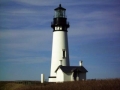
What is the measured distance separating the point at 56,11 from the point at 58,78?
2.13 metres

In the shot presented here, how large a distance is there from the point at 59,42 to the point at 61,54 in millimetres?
391

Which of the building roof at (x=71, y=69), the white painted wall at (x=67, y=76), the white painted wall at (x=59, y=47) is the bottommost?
the white painted wall at (x=67, y=76)

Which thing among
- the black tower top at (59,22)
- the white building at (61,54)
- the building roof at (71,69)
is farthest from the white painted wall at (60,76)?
the black tower top at (59,22)

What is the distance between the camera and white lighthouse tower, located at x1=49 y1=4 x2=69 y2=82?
10.3m

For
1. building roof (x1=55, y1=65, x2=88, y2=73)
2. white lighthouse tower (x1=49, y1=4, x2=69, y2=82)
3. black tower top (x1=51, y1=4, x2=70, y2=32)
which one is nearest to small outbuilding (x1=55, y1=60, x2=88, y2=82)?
building roof (x1=55, y1=65, x2=88, y2=73)

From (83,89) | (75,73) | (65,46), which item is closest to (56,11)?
(65,46)

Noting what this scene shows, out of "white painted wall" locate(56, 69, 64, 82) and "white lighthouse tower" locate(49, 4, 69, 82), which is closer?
"white painted wall" locate(56, 69, 64, 82)

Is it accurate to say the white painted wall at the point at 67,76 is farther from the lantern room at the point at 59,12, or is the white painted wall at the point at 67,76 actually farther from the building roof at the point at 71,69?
the lantern room at the point at 59,12

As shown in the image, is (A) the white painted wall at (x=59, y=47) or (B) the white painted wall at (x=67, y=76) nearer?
(B) the white painted wall at (x=67, y=76)

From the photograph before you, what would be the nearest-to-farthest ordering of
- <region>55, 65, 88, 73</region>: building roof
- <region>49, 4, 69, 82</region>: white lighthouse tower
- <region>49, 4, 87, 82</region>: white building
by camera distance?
<region>55, 65, 88, 73</region>: building roof
<region>49, 4, 87, 82</region>: white building
<region>49, 4, 69, 82</region>: white lighthouse tower

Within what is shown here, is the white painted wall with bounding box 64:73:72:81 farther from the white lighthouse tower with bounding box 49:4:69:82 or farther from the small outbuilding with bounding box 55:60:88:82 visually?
the white lighthouse tower with bounding box 49:4:69:82

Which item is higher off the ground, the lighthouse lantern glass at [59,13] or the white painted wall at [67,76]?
the lighthouse lantern glass at [59,13]

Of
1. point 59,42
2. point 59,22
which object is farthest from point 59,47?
point 59,22

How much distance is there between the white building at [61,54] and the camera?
9.98 meters
